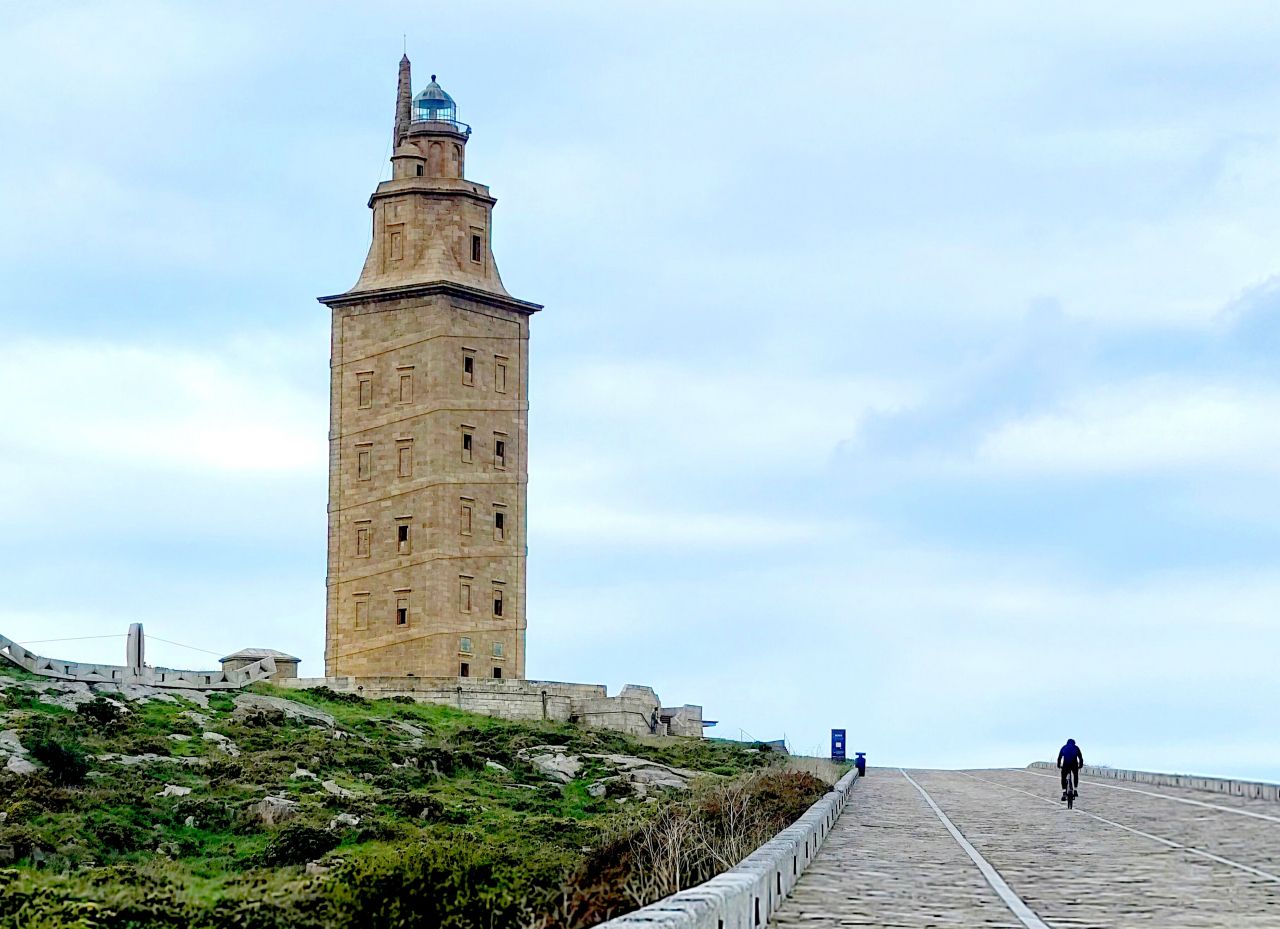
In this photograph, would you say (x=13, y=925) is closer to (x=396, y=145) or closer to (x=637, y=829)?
(x=637, y=829)

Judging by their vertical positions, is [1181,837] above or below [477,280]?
below

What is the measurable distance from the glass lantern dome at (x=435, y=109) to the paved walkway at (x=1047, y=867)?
43811 millimetres

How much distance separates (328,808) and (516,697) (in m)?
21.4

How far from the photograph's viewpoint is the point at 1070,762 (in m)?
31.2

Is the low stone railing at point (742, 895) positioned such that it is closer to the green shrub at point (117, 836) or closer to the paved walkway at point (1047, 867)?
the paved walkway at point (1047, 867)

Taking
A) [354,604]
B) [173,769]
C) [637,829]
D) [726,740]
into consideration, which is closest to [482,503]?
[354,604]

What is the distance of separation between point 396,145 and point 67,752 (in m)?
34.7

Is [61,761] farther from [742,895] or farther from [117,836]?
[742,895]

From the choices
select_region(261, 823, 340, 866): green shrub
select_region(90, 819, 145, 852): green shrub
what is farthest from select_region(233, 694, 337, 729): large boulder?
select_region(261, 823, 340, 866): green shrub

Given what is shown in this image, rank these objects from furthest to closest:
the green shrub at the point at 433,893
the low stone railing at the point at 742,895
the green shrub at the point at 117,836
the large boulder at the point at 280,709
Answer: the large boulder at the point at 280,709
the green shrub at the point at 117,836
the green shrub at the point at 433,893
the low stone railing at the point at 742,895

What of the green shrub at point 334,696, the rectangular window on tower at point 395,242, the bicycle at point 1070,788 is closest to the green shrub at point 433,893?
the bicycle at point 1070,788

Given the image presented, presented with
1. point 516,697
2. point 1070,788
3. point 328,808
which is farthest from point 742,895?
point 516,697

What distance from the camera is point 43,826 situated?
33.9 metres

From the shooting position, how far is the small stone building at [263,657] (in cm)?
5978
